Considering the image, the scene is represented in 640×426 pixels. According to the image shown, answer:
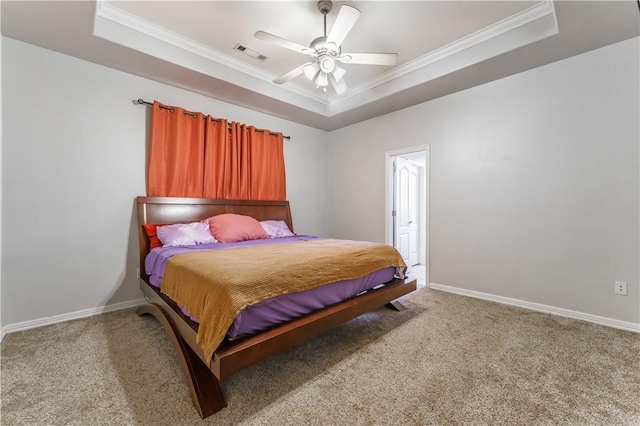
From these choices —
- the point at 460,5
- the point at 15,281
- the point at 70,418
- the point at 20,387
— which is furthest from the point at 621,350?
the point at 15,281

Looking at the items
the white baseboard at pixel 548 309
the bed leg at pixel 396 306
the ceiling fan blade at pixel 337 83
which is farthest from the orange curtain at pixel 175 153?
the white baseboard at pixel 548 309

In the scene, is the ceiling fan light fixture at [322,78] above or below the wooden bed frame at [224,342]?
above

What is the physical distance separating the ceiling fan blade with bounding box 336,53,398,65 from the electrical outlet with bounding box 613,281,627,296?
2843 mm

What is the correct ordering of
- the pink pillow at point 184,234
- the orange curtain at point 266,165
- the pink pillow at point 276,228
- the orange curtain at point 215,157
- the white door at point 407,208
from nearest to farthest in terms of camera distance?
the pink pillow at point 184,234 < the orange curtain at point 215,157 < the pink pillow at point 276,228 < the orange curtain at point 266,165 < the white door at point 407,208

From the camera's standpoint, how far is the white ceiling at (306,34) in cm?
226

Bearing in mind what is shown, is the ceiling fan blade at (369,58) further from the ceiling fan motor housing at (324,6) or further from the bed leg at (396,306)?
the bed leg at (396,306)

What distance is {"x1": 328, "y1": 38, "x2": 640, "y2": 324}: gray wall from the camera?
246cm

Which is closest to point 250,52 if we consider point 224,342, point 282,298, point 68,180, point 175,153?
point 175,153

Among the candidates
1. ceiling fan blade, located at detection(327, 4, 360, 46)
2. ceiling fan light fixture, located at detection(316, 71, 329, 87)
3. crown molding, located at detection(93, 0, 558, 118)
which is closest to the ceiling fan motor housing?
ceiling fan blade, located at detection(327, 4, 360, 46)

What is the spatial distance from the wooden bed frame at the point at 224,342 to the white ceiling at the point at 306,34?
4.96 ft

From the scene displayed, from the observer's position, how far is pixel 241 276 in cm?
160

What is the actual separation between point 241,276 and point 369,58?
2.12m

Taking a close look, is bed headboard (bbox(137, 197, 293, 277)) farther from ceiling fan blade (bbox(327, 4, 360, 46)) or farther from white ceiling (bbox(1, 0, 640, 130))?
ceiling fan blade (bbox(327, 4, 360, 46))

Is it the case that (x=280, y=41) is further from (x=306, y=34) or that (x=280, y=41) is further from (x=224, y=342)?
(x=224, y=342)
